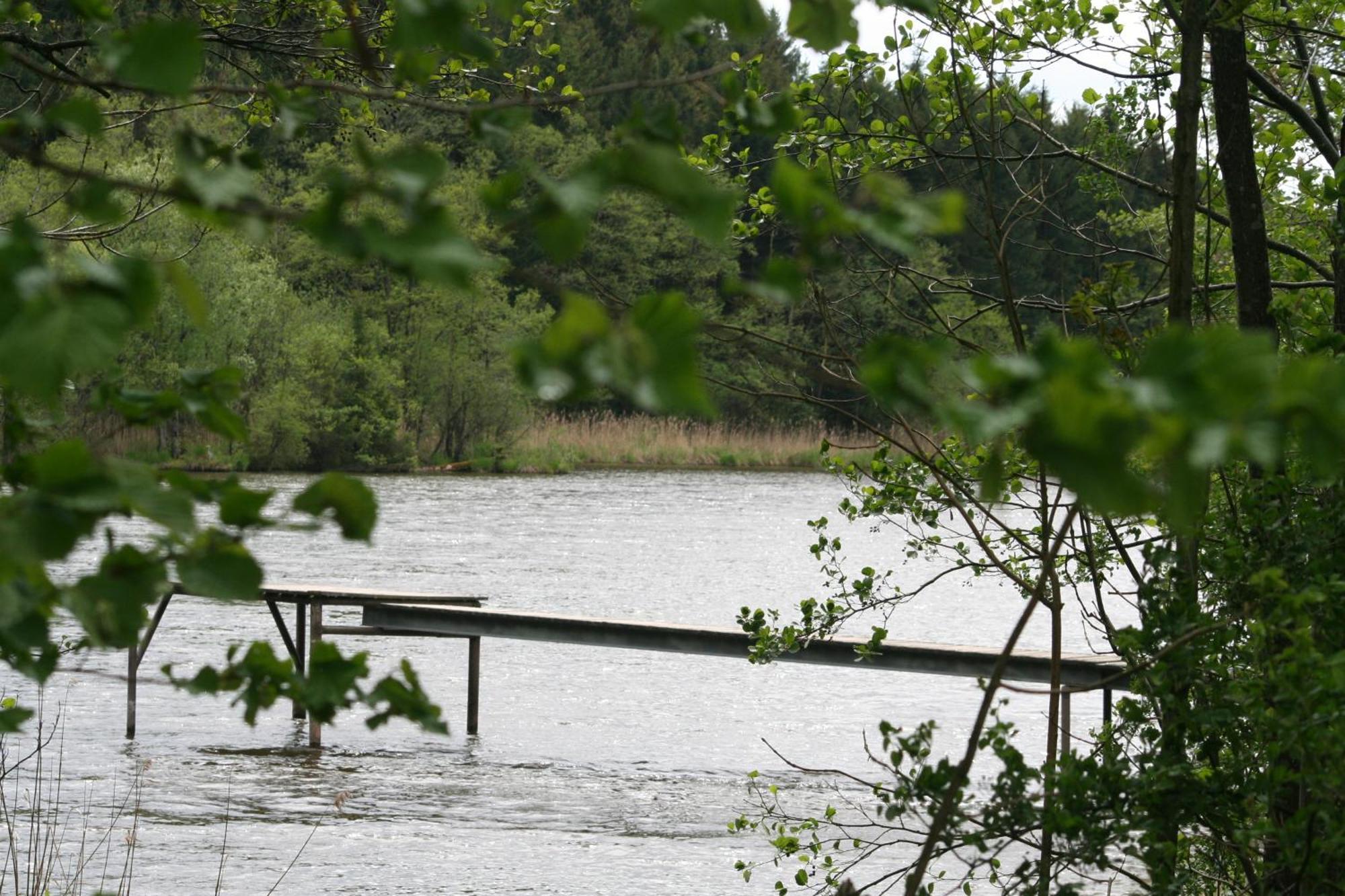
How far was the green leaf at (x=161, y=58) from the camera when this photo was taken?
115 cm

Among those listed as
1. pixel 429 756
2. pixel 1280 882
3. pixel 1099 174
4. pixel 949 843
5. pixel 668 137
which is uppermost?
pixel 1099 174

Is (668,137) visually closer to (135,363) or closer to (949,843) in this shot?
(949,843)

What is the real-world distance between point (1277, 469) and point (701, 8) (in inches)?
91.6

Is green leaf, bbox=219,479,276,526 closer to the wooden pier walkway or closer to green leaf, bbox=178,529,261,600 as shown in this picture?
green leaf, bbox=178,529,261,600

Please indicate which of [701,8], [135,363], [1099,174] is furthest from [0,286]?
[135,363]

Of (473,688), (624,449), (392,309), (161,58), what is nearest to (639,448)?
(624,449)

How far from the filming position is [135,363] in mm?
36000

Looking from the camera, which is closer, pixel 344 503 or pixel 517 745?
pixel 344 503

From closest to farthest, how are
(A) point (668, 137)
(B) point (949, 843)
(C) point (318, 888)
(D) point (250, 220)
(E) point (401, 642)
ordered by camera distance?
(D) point (250, 220)
(A) point (668, 137)
(B) point (949, 843)
(C) point (318, 888)
(E) point (401, 642)

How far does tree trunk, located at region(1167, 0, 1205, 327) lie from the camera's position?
254cm

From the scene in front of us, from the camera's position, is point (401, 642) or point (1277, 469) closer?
point (1277, 469)

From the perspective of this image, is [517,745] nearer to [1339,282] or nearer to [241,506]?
[1339,282]

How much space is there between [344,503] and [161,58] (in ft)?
1.30

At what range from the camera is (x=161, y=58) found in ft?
3.80
